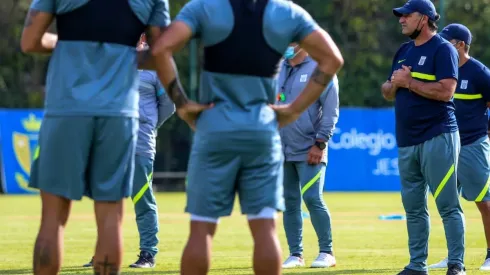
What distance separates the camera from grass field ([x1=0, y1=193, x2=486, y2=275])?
10.8m

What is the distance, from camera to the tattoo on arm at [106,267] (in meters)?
6.92

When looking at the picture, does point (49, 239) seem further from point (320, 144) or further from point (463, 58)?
point (463, 58)

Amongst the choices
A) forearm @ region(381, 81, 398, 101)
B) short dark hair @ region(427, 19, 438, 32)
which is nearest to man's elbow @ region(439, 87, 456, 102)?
forearm @ region(381, 81, 398, 101)

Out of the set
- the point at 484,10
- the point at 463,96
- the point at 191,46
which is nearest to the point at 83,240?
the point at 463,96

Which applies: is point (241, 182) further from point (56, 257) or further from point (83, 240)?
point (83, 240)

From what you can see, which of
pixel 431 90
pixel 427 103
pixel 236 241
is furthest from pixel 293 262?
pixel 236 241

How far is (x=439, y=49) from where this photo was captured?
961 cm

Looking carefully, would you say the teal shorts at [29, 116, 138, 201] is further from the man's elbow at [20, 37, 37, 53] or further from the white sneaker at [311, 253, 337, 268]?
the white sneaker at [311, 253, 337, 268]

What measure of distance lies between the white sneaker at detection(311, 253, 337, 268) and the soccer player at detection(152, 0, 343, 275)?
13.4 ft

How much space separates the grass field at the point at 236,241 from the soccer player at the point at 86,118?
130 inches

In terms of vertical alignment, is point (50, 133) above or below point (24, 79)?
above

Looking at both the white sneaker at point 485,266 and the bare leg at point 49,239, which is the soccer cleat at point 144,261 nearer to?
the white sneaker at point 485,266

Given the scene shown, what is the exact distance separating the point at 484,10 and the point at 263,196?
26.1 meters

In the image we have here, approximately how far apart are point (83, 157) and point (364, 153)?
71.0ft
